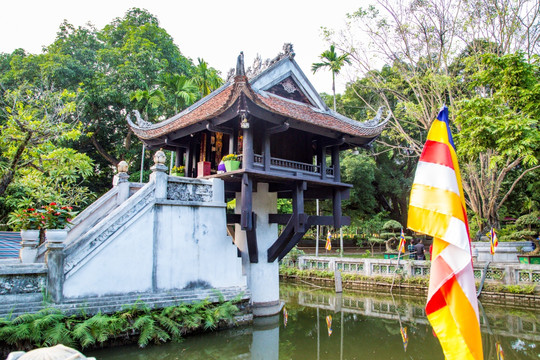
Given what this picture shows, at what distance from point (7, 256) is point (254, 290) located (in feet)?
19.4

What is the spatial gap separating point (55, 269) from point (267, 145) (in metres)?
4.82

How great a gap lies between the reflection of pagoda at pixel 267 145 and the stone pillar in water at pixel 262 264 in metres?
0.03

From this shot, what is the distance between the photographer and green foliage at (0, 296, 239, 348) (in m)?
5.55

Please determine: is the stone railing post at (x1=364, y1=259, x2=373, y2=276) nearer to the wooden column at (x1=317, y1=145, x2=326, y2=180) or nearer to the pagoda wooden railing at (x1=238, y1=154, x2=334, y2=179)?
the pagoda wooden railing at (x1=238, y1=154, x2=334, y2=179)

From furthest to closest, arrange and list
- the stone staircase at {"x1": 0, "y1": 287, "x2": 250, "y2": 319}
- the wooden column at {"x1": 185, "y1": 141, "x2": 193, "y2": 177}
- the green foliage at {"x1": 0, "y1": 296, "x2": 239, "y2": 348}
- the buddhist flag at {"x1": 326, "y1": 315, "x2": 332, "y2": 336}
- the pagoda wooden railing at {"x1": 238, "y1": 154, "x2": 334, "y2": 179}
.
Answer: the wooden column at {"x1": 185, "y1": 141, "x2": 193, "y2": 177}, the pagoda wooden railing at {"x1": 238, "y1": 154, "x2": 334, "y2": 179}, the buddhist flag at {"x1": 326, "y1": 315, "x2": 332, "y2": 336}, the stone staircase at {"x1": 0, "y1": 287, "x2": 250, "y2": 319}, the green foliage at {"x1": 0, "y1": 296, "x2": 239, "y2": 348}

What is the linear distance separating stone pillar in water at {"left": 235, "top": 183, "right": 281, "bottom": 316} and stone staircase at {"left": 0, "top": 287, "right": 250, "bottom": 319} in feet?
3.33

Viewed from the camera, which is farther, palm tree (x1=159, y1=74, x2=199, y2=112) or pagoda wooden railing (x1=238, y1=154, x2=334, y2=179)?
palm tree (x1=159, y1=74, x2=199, y2=112)

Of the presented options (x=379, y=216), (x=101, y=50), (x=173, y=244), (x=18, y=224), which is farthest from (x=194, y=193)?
(x=379, y=216)

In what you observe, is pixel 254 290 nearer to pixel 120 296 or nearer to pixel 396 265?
pixel 120 296

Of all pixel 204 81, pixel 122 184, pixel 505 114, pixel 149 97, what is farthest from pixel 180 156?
pixel 204 81

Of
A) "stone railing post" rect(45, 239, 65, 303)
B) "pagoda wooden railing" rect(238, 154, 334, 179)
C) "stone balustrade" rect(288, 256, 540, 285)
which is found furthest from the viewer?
"stone balustrade" rect(288, 256, 540, 285)

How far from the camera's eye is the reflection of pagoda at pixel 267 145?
8.28 metres

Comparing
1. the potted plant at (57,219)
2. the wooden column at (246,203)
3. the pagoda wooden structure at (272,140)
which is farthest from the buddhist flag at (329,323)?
the potted plant at (57,219)

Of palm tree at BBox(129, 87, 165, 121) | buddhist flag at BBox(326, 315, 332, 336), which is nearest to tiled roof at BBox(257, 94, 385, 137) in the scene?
buddhist flag at BBox(326, 315, 332, 336)
